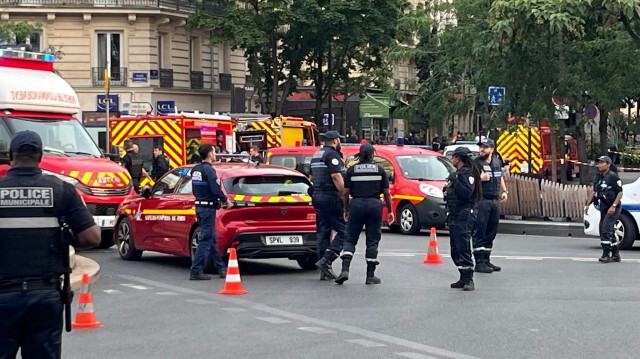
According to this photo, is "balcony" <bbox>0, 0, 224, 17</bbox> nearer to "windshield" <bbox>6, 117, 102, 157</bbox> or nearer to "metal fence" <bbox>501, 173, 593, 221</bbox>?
"metal fence" <bbox>501, 173, 593, 221</bbox>

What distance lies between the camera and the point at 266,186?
1656 centimetres

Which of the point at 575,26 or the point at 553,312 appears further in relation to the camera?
the point at 575,26

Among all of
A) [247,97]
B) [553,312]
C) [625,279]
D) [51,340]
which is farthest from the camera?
[247,97]

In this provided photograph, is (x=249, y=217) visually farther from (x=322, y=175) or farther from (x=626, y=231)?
(x=626, y=231)

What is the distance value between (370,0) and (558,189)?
24.1 m

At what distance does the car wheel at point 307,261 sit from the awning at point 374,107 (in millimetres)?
45844

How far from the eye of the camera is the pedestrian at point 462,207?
14.9 metres

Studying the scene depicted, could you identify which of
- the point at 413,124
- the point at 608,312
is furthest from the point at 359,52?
the point at 608,312

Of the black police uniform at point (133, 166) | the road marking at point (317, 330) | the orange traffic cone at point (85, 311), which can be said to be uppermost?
the black police uniform at point (133, 166)

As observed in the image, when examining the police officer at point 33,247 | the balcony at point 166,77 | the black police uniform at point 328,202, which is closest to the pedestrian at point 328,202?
the black police uniform at point 328,202

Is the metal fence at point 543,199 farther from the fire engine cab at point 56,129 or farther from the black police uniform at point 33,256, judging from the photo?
the black police uniform at point 33,256

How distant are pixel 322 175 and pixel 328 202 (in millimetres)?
342

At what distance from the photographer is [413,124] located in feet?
247

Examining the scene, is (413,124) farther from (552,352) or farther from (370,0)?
(552,352)
